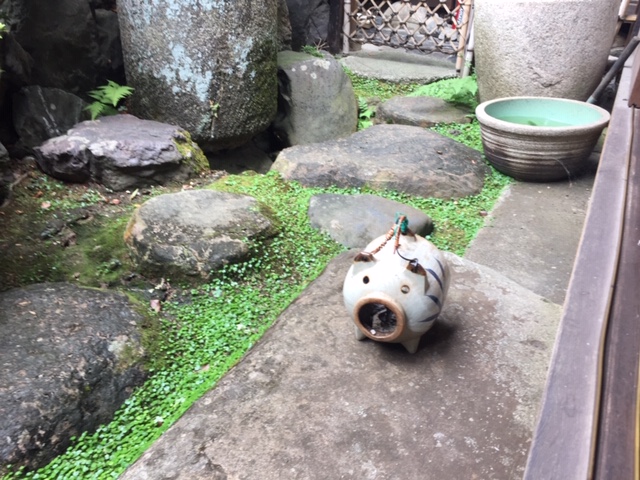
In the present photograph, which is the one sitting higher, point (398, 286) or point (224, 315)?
point (398, 286)

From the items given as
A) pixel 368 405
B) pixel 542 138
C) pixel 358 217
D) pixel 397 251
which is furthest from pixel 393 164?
pixel 368 405

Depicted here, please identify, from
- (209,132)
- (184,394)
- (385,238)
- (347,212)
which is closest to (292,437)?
(184,394)

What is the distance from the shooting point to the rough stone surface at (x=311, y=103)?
221 inches

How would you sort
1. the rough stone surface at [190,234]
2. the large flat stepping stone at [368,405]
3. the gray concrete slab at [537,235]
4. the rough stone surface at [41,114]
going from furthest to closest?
the rough stone surface at [41,114], the gray concrete slab at [537,235], the rough stone surface at [190,234], the large flat stepping stone at [368,405]

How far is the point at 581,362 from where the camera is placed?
1.25 metres

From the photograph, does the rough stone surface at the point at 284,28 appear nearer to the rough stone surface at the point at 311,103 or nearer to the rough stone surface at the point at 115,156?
the rough stone surface at the point at 311,103

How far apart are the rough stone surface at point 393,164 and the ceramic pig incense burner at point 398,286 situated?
214 centimetres

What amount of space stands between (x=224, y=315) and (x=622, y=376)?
1958mm

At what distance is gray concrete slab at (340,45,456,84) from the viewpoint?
715 cm

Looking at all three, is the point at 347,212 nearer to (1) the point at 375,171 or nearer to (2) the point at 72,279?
(1) the point at 375,171

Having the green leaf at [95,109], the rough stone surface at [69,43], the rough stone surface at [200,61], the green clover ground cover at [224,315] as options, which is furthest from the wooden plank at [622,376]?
the rough stone surface at [69,43]

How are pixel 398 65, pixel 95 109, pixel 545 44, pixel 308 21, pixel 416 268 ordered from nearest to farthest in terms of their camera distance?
1. pixel 416 268
2. pixel 95 109
3. pixel 545 44
4. pixel 308 21
5. pixel 398 65

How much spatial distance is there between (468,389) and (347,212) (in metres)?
1.77

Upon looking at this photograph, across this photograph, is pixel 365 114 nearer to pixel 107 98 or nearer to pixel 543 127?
pixel 543 127
